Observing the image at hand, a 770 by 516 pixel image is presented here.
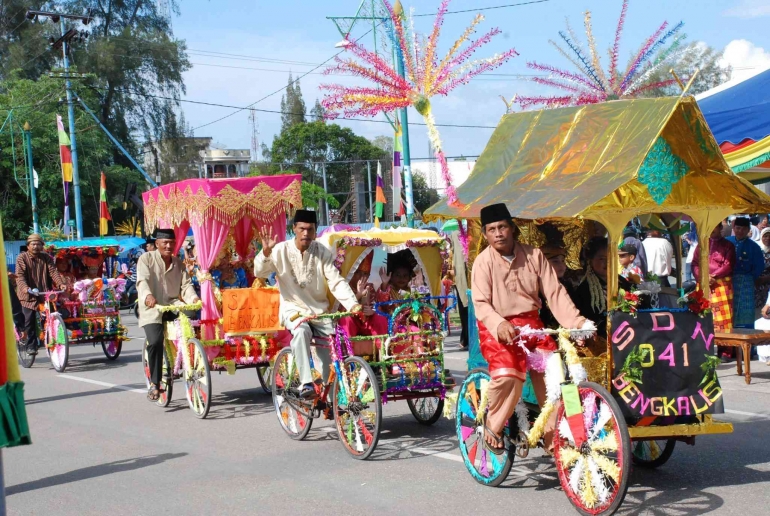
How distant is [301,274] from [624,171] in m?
3.18

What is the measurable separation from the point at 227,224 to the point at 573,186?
A: 5.93 meters

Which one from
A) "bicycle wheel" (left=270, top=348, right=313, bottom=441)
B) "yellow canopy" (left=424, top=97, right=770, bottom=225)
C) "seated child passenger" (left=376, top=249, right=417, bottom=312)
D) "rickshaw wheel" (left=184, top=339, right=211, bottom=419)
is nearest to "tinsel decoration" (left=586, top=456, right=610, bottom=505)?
"yellow canopy" (left=424, top=97, right=770, bottom=225)

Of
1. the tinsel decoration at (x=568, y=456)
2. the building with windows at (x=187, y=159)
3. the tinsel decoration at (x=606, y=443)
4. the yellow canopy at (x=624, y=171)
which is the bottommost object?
the tinsel decoration at (x=568, y=456)

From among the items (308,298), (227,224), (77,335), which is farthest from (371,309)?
(77,335)

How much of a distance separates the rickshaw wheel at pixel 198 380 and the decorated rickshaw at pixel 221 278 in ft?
0.04

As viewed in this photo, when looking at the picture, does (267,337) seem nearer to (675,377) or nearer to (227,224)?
(227,224)

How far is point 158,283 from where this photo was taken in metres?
10.1

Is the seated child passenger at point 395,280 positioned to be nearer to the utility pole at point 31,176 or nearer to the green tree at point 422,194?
the utility pole at point 31,176

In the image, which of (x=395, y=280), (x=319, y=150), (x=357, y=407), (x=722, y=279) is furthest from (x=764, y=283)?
(x=319, y=150)

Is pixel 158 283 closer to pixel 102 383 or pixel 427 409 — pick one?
pixel 102 383

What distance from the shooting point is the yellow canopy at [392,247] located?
10070 mm

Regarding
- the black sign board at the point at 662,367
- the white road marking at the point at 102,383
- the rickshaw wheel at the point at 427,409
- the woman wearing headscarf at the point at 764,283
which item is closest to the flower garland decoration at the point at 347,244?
the rickshaw wheel at the point at 427,409

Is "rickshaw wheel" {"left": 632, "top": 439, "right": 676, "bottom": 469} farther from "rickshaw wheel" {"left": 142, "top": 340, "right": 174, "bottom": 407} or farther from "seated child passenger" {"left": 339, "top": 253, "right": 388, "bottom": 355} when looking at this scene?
"rickshaw wheel" {"left": 142, "top": 340, "right": 174, "bottom": 407}

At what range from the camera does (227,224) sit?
1127 cm
